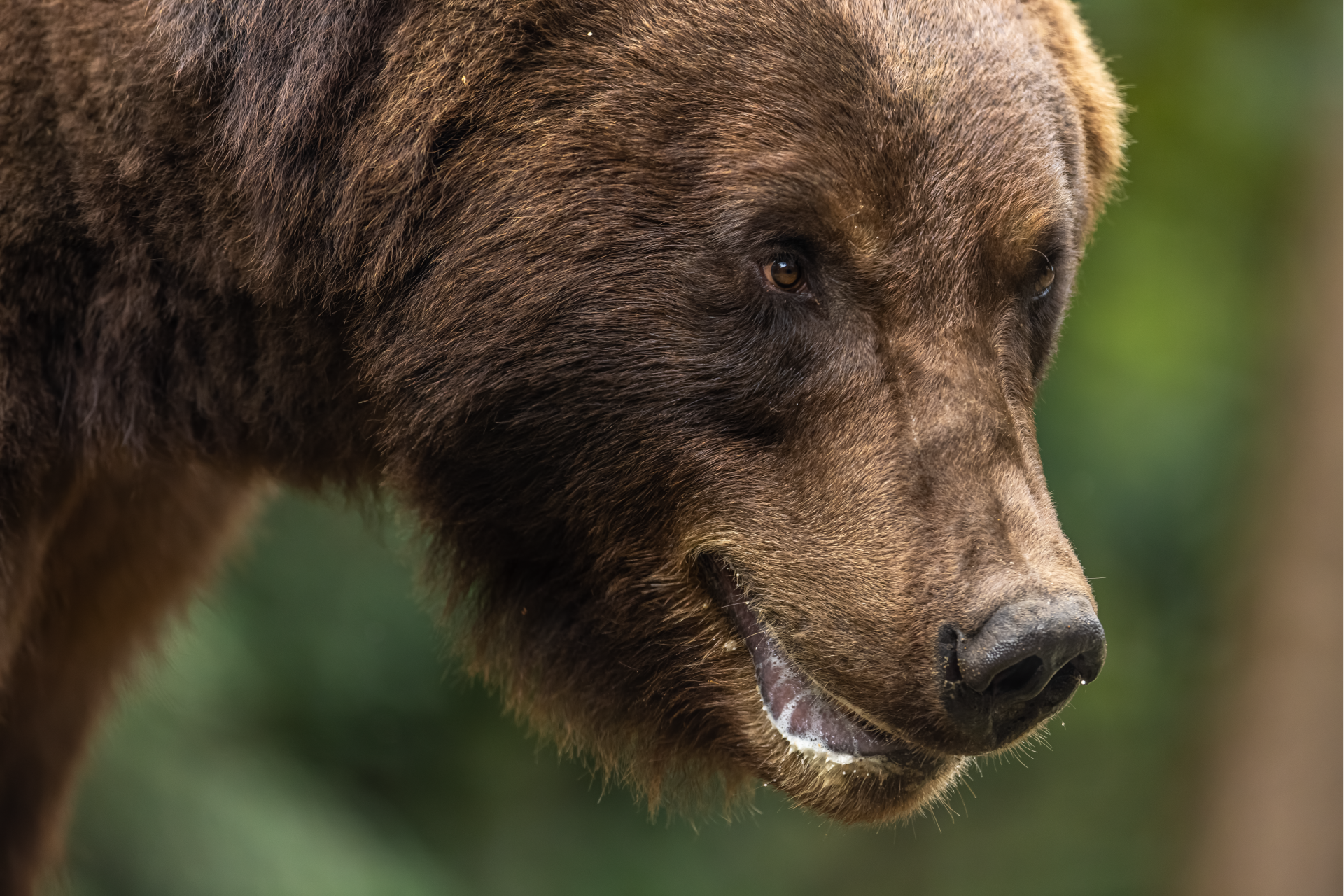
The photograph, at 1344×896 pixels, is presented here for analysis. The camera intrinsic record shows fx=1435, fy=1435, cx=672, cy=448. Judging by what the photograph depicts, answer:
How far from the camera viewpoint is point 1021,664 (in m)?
1.97

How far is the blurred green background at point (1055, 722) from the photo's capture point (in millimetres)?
4996

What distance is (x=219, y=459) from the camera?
2586mm

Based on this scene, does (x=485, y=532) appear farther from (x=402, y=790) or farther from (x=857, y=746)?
(x=402, y=790)

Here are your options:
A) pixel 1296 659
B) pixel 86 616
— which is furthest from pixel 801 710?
pixel 1296 659

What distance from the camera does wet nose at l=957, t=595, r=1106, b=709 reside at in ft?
6.38

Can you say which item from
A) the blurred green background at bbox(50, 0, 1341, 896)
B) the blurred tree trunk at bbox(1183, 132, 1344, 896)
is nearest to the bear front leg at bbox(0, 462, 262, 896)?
the blurred green background at bbox(50, 0, 1341, 896)

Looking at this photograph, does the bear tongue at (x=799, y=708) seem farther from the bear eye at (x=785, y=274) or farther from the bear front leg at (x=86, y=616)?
the bear front leg at (x=86, y=616)

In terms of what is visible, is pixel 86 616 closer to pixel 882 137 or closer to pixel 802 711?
pixel 802 711

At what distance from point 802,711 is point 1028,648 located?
49 centimetres

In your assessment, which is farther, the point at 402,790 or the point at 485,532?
the point at 402,790

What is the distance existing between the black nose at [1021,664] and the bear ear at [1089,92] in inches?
40.3

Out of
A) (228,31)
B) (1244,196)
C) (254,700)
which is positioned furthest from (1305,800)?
(228,31)

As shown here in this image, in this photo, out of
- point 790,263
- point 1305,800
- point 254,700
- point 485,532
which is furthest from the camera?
point 1305,800

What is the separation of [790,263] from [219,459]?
44.0 inches
